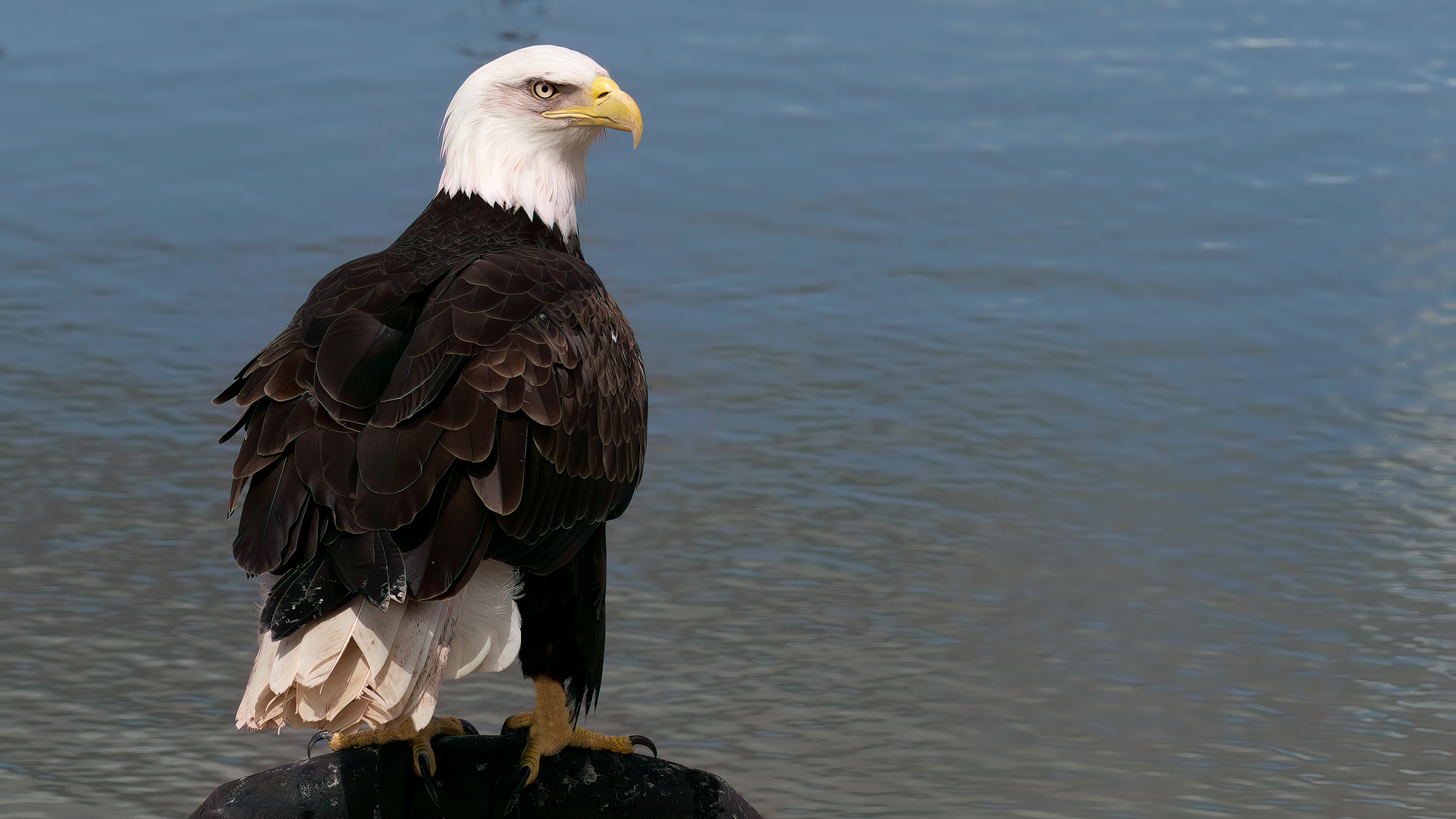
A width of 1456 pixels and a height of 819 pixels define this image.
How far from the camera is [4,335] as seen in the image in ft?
23.3

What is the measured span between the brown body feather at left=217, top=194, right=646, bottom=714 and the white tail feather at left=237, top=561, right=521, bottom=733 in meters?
0.04

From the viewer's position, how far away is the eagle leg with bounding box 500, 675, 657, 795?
3555mm

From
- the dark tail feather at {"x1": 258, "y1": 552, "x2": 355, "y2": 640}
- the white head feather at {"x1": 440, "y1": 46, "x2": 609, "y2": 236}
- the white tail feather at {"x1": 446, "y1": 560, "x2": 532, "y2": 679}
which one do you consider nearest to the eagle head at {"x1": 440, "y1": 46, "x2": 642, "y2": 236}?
the white head feather at {"x1": 440, "y1": 46, "x2": 609, "y2": 236}

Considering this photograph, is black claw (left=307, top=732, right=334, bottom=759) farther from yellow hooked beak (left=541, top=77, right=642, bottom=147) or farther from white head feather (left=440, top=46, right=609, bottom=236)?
yellow hooked beak (left=541, top=77, right=642, bottom=147)

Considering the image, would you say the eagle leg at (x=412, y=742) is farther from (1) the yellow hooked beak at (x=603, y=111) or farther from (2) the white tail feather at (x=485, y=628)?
(1) the yellow hooked beak at (x=603, y=111)

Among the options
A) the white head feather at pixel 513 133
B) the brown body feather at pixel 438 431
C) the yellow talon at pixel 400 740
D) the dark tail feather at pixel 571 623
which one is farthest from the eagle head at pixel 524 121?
the yellow talon at pixel 400 740

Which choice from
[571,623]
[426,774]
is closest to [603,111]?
[571,623]

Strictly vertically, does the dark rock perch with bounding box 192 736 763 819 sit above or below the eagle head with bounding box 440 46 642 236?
below

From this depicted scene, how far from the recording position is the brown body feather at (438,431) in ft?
9.48

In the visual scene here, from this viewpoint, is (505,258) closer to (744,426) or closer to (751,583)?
(751,583)

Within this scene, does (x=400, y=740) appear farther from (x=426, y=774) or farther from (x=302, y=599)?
(x=302, y=599)

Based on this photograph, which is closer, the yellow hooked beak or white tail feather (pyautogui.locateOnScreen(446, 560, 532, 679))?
white tail feather (pyautogui.locateOnScreen(446, 560, 532, 679))

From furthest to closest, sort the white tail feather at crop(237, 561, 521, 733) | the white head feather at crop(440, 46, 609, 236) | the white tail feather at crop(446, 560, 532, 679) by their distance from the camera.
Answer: the white head feather at crop(440, 46, 609, 236), the white tail feather at crop(446, 560, 532, 679), the white tail feather at crop(237, 561, 521, 733)

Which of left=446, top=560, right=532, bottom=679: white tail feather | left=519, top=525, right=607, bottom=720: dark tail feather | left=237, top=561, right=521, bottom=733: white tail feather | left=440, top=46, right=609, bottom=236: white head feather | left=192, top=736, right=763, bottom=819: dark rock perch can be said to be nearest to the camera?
left=237, top=561, right=521, bottom=733: white tail feather
